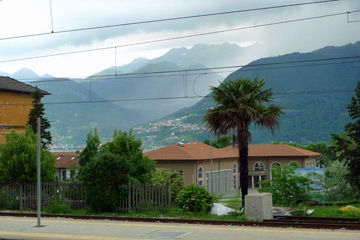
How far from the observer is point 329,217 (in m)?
21.2

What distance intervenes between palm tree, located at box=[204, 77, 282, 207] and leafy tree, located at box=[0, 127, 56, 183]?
9803mm

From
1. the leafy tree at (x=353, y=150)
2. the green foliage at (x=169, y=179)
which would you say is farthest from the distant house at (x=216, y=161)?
the leafy tree at (x=353, y=150)

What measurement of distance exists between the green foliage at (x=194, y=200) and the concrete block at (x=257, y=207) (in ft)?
12.0

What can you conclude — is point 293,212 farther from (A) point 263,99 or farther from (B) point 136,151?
(B) point 136,151

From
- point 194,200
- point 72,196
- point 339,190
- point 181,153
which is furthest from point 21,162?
point 181,153

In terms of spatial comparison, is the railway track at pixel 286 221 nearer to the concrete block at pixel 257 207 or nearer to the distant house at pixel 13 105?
the concrete block at pixel 257 207

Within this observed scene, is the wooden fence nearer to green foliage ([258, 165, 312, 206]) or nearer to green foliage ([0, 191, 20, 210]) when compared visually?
green foliage ([0, 191, 20, 210])

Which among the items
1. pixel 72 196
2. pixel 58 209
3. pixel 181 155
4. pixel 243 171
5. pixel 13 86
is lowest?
pixel 58 209

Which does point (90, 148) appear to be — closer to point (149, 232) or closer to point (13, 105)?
point (13, 105)

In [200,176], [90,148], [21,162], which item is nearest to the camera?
[21,162]

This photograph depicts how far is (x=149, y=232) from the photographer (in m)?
17.8

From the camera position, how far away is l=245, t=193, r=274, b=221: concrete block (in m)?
20.6

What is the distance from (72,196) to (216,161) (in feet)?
141

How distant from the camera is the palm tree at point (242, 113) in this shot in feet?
Result: 93.4
